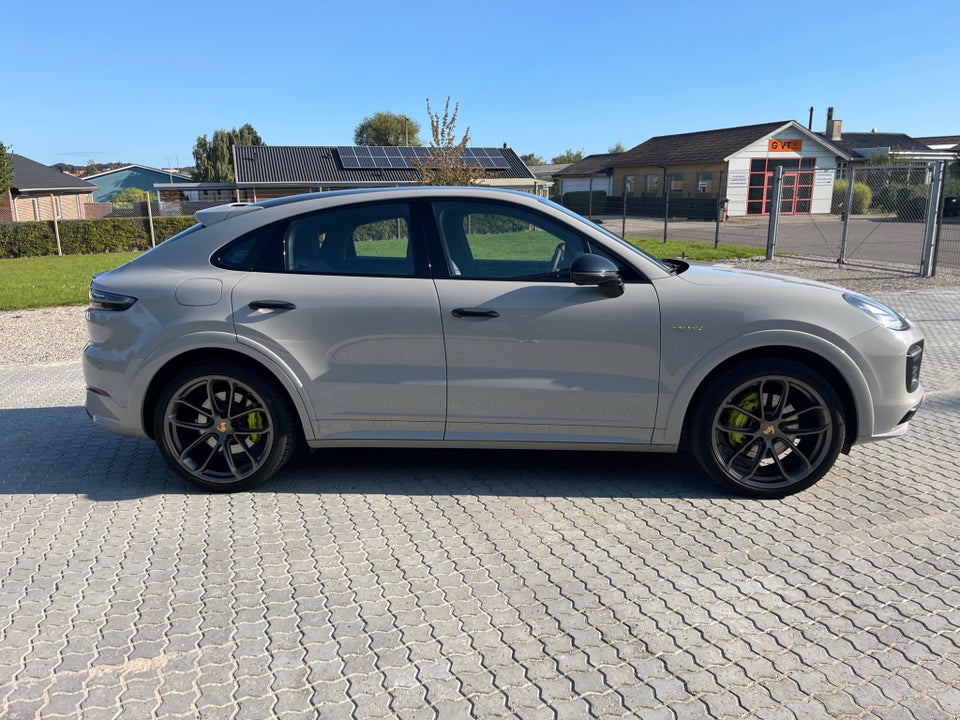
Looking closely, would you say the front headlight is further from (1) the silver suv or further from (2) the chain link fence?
(2) the chain link fence

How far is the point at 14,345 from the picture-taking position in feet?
31.0

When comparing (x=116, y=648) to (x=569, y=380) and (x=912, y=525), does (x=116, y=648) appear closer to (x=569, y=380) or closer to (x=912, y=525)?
(x=569, y=380)

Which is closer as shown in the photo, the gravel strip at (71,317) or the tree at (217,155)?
the gravel strip at (71,317)

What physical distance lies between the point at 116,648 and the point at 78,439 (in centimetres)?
307

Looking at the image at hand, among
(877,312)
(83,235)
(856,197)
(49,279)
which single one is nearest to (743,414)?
(877,312)

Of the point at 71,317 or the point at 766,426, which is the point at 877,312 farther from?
the point at 71,317

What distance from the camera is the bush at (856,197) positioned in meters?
39.7

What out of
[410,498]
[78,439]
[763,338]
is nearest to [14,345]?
[78,439]

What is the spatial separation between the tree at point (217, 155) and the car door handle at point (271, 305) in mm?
79485

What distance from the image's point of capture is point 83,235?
24.0 m

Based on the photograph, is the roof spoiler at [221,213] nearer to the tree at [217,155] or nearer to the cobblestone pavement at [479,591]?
the cobblestone pavement at [479,591]

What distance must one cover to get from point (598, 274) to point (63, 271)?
17.6 metres

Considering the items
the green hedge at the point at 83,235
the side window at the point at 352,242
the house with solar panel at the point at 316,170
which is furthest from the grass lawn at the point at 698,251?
the house with solar panel at the point at 316,170

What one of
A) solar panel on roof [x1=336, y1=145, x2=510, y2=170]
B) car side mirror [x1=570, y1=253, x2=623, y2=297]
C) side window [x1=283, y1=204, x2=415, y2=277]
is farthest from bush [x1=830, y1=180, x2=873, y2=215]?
side window [x1=283, y1=204, x2=415, y2=277]
